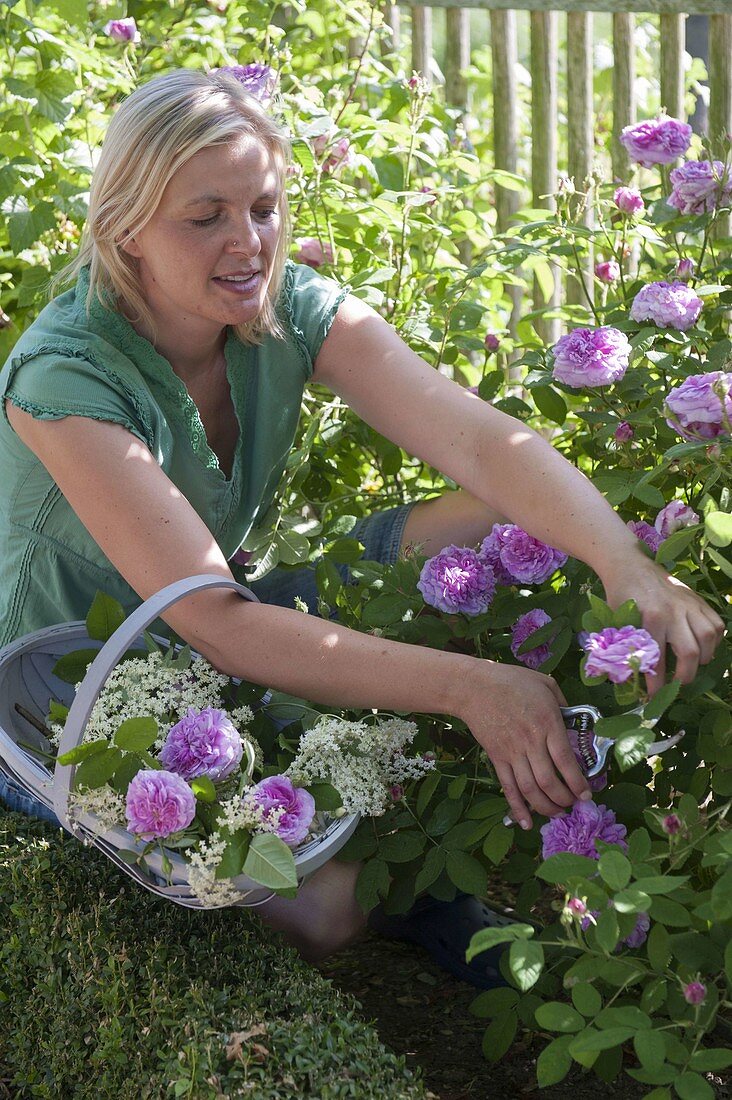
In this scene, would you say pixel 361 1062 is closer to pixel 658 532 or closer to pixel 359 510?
pixel 658 532

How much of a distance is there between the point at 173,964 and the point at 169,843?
0.19 meters

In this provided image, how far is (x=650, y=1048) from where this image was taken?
110cm

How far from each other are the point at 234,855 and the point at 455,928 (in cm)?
61

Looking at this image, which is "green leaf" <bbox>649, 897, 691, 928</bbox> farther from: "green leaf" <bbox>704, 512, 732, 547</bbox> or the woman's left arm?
"green leaf" <bbox>704, 512, 732, 547</bbox>

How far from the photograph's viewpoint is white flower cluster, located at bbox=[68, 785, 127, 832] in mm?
1374

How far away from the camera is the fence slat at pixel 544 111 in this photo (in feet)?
9.98

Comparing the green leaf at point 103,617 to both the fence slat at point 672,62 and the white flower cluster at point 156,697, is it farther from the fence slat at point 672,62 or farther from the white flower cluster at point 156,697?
the fence slat at point 672,62

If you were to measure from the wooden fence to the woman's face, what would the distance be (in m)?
1.24

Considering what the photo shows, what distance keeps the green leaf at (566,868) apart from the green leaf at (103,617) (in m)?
0.71

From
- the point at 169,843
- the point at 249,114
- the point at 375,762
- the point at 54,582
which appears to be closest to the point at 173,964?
the point at 169,843

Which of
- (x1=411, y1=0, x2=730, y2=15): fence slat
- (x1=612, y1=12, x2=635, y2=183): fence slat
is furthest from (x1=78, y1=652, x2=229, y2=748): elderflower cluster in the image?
(x1=411, y1=0, x2=730, y2=15): fence slat

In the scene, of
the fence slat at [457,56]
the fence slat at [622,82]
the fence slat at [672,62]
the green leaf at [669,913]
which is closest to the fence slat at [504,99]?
the fence slat at [457,56]

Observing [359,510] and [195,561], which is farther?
[359,510]

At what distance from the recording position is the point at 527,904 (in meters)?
1.55
